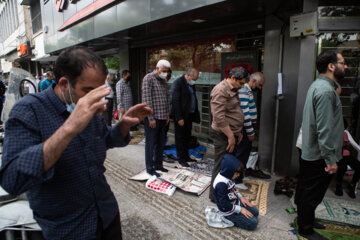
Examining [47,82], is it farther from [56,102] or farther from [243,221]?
[56,102]

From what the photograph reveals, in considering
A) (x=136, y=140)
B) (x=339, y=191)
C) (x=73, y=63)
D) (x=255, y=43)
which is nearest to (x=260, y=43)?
(x=255, y=43)

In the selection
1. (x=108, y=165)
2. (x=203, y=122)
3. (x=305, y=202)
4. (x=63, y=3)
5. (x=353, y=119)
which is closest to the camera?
(x=305, y=202)

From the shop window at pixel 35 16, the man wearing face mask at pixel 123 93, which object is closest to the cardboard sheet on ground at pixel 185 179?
the man wearing face mask at pixel 123 93

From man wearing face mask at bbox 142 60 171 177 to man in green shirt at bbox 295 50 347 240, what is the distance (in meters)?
2.39

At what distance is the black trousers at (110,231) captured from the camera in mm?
1346

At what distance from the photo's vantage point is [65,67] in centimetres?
116

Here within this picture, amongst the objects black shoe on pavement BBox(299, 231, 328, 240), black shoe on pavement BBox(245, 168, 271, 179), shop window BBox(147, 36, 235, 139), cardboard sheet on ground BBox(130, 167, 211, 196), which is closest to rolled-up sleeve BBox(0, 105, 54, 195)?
black shoe on pavement BBox(299, 231, 328, 240)

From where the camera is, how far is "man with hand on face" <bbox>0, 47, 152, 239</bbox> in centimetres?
93

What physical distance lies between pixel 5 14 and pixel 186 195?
122 ft

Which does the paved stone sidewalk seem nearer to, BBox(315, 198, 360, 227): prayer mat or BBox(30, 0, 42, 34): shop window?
BBox(315, 198, 360, 227): prayer mat

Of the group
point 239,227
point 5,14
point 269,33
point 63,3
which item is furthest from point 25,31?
point 239,227

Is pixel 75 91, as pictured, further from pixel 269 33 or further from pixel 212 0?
pixel 269 33

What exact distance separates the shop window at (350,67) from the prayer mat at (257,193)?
190 centimetres

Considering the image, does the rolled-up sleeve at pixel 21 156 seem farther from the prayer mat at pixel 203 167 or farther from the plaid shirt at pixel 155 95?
the prayer mat at pixel 203 167
